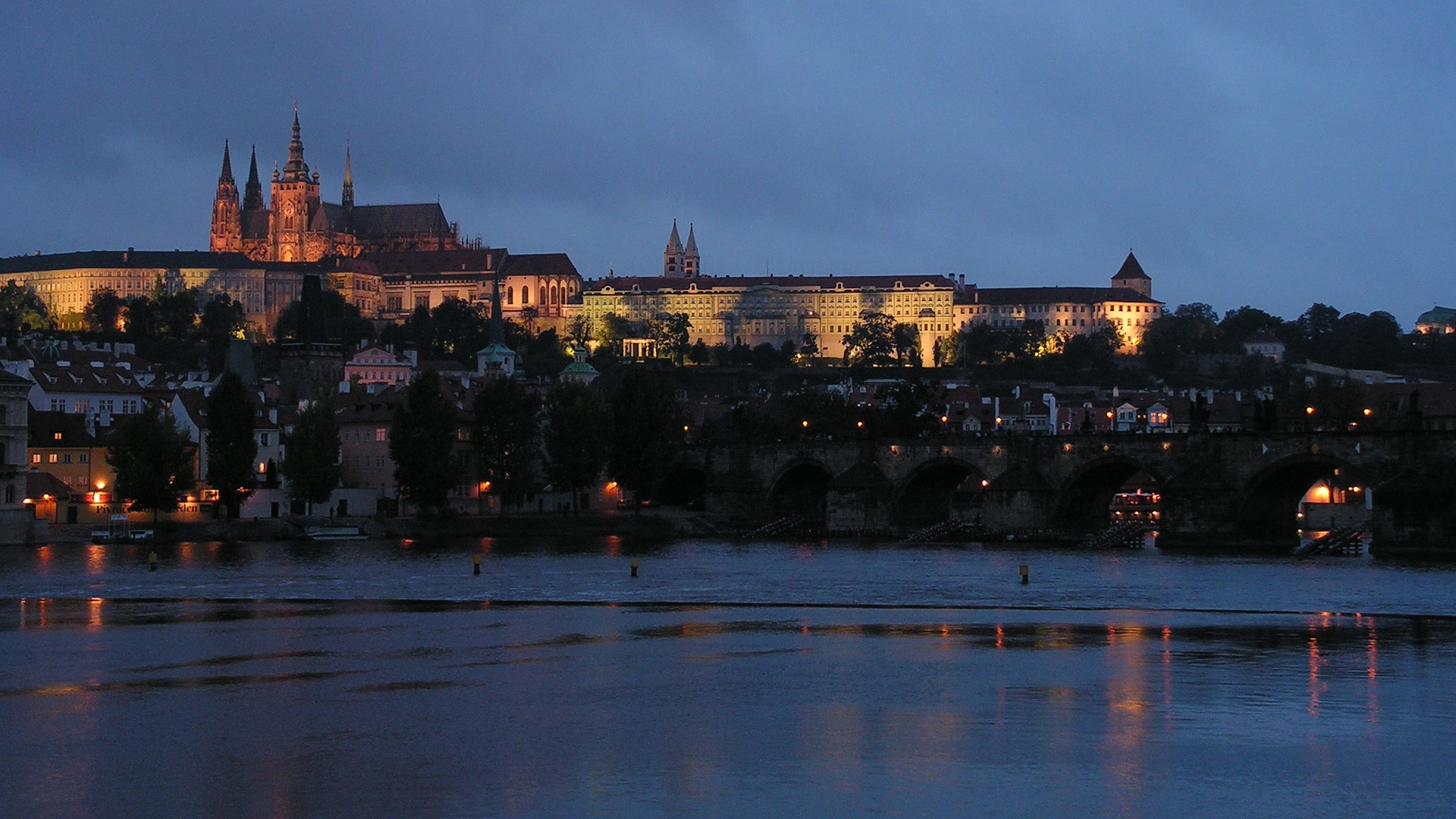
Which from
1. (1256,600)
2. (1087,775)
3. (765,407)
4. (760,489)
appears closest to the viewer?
(1087,775)

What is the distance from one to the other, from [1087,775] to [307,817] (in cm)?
907

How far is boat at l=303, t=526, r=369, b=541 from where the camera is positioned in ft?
237

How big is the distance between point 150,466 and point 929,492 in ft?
106

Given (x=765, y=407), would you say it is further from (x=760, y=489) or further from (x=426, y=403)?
(x=426, y=403)

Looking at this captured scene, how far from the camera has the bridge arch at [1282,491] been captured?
6544 cm

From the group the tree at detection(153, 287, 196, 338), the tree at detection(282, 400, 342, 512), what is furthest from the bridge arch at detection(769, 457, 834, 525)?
the tree at detection(153, 287, 196, 338)

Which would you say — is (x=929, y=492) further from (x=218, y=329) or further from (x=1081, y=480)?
(x=218, y=329)

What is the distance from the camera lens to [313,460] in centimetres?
7412

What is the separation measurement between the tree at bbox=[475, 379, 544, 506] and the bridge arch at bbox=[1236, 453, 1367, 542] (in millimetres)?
29339

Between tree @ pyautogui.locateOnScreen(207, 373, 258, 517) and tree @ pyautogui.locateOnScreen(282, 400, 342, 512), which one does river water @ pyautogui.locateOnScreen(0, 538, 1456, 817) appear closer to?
tree @ pyautogui.locateOnScreen(207, 373, 258, 517)

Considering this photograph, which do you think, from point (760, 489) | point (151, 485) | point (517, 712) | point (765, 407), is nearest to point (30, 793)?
point (517, 712)

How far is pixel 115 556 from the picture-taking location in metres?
60.7

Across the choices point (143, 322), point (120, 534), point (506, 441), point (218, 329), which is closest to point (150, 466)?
point (120, 534)

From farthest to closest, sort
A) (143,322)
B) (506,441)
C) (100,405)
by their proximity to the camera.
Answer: (143,322)
(100,405)
(506,441)
